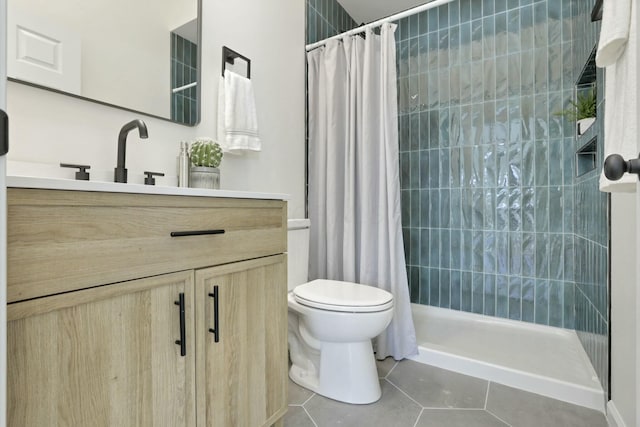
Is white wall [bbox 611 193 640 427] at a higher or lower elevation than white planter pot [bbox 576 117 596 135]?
lower

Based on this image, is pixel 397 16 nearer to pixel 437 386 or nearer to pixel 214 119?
pixel 214 119

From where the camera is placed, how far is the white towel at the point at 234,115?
5.06 ft

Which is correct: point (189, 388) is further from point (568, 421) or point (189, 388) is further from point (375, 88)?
point (375, 88)

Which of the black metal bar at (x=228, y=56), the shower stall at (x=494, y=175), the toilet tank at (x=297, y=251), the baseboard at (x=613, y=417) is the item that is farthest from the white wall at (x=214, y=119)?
the baseboard at (x=613, y=417)

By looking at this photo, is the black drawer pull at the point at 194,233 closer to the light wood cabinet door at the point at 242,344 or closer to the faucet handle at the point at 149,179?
the light wood cabinet door at the point at 242,344

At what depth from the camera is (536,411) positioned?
54.6 inches

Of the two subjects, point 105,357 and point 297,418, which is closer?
point 105,357

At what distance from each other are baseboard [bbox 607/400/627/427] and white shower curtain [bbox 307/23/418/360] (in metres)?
0.79

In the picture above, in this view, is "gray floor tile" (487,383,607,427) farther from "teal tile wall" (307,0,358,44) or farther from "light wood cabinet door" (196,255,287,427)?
"teal tile wall" (307,0,358,44)

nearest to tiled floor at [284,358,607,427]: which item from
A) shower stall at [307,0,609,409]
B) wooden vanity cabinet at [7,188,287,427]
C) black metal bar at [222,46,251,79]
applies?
shower stall at [307,0,609,409]

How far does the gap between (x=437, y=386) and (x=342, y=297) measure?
2.11ft

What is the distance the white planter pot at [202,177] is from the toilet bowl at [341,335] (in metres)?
0.62

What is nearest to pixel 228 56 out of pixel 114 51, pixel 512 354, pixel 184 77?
pixel 184 77

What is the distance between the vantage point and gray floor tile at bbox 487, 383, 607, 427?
131cm
